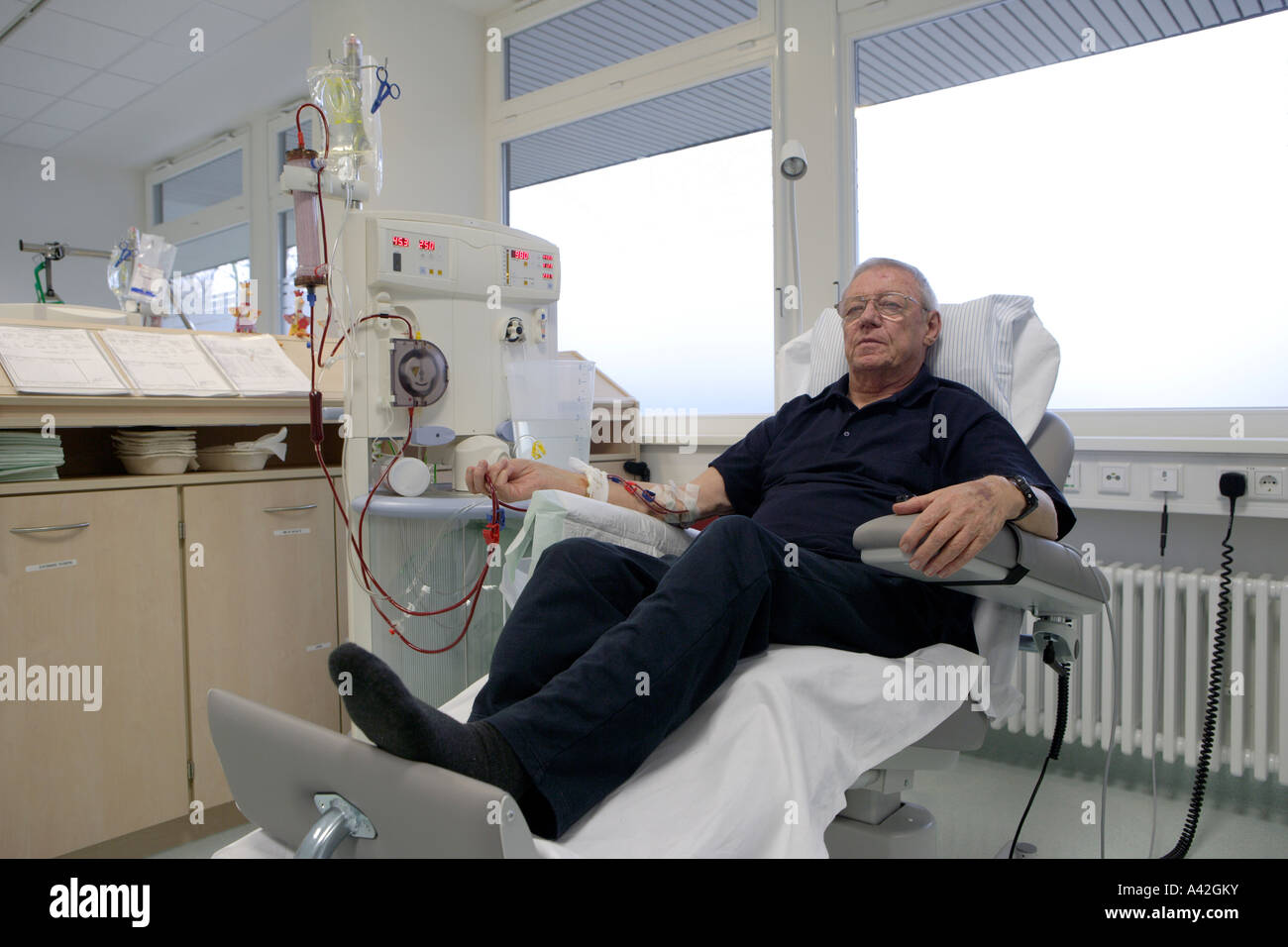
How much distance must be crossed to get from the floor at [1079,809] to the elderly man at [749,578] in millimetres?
733

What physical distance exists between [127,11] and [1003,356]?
4495 mm

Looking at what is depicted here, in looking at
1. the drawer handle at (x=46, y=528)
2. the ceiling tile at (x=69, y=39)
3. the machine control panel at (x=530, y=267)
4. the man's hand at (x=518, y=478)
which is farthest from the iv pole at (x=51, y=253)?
the ceiling tile at (x=69, y=39)

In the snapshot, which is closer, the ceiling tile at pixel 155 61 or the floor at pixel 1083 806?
the floor at pixel 1083 806

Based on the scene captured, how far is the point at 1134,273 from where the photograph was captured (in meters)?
2.38

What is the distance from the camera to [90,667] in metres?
1.94

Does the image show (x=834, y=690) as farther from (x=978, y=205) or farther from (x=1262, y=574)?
(x=978, y=205)

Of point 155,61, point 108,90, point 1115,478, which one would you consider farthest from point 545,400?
point 108,90

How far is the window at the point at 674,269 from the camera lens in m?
3.25

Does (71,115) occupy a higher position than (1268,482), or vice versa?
(71,115)

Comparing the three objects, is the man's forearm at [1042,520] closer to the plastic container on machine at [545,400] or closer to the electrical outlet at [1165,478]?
the electrical outlet at [1165,478]

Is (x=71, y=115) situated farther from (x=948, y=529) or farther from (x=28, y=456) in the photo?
(x=948, y=529)

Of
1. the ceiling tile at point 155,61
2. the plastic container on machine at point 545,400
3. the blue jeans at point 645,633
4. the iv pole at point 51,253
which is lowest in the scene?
the blue jeans at point 645,633
